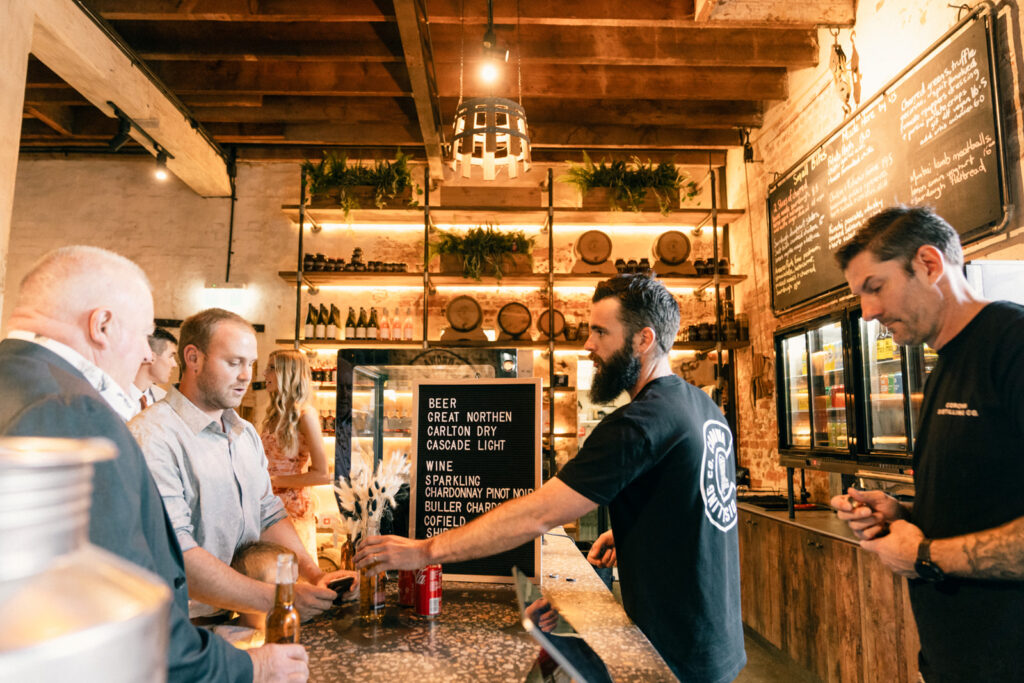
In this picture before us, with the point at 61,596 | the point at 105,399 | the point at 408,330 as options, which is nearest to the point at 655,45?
the point at 408,330

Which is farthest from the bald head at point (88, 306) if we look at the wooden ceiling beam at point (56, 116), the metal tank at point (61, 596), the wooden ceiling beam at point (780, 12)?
the wooden ceiling beam at point (56, 116)

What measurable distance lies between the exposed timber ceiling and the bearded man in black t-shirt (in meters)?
2.84

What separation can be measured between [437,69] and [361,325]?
8.45 feet

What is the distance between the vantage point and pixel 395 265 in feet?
19.6

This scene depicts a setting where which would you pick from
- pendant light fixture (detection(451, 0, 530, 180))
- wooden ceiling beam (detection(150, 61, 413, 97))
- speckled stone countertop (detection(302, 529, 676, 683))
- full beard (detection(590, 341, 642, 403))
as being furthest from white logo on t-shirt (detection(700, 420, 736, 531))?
wooden ceiling beam (detection(150, 61, 413, 97))

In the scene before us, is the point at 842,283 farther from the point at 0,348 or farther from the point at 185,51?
the point at 185,51

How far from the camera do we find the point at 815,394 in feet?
13.1

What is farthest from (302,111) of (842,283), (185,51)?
(842,283)

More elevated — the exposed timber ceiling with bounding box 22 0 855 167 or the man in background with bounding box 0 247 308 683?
the exposed timber ceiling with bounding box 22 0 855 167

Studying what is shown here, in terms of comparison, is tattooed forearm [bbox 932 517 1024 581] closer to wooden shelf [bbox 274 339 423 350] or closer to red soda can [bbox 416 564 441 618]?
red soda can [bbox 416 564 441 618]

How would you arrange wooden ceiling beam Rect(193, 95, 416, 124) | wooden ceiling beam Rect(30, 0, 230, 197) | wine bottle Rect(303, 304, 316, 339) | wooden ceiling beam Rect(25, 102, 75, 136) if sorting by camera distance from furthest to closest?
wine bottle Rect(303, 304, 316, 339)
wooden ceiling beam Rect(193, 95, 416, 124)
wooden ceiling beam Rect(25, 102, 75, 136)
wooden ceiling beam Rect(30, 0, 230, 197)

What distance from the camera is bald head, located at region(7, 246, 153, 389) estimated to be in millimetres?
1162

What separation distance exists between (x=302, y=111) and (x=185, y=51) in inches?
46.8

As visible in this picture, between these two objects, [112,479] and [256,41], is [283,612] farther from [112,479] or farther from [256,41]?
[256,41]
